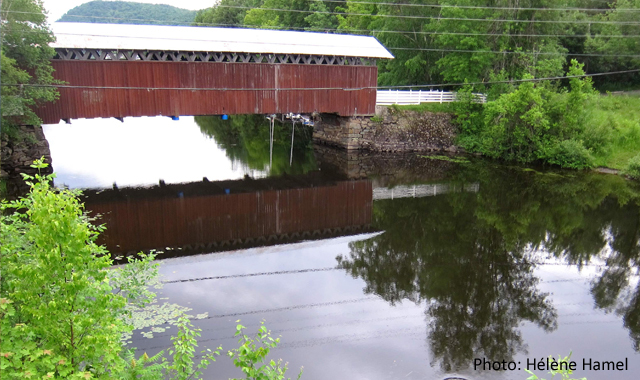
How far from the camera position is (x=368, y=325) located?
9.73 m

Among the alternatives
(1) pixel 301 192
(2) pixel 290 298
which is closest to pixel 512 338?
(2) pixel 290 298

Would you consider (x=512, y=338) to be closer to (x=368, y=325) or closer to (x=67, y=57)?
(x=368, y=325)

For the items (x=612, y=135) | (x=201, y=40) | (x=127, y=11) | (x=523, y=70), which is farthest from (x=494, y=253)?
(x=127, y=11)

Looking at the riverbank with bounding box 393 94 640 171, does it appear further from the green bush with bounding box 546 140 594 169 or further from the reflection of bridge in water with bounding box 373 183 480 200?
the reflection of bridge in water with bounding box 373 183 480 200

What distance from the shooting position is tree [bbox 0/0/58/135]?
1688cm

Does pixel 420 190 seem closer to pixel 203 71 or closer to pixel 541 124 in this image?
pixel 541 124

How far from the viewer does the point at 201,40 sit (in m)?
20.9

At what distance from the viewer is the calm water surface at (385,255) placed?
9.05 m

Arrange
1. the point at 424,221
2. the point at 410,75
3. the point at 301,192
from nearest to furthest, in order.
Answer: the point at 424,221, the point at 301,192, the point at 410,75

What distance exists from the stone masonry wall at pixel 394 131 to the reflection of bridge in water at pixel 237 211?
22.0ft

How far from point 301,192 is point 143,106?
27.4ft

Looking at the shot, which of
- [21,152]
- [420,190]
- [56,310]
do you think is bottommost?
[420,190]

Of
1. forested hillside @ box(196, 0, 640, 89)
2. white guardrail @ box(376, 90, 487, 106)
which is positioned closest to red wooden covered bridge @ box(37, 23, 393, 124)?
white guardrail @ box(376, 90, 487, 106)

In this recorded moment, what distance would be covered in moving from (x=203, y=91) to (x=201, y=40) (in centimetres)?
229
